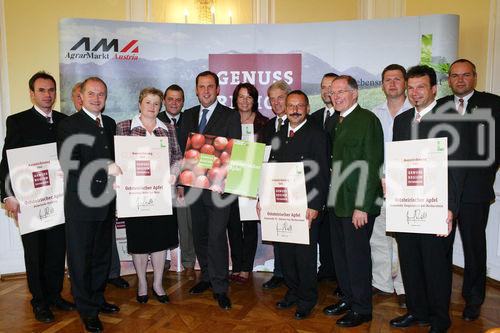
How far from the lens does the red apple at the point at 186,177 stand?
10.8 feet

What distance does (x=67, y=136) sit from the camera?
2893 millimetres

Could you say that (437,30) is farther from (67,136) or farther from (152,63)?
(67,136)

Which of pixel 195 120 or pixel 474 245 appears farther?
pixel 195 120

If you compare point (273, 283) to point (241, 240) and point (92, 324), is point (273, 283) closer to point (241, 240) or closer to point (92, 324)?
point (241, 240)

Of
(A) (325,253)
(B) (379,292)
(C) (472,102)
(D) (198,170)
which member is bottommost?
(B) (379,292)

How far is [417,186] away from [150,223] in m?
1.91

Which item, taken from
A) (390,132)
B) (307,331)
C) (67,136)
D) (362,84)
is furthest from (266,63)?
(307,331)

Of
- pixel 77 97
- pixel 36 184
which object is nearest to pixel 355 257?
pixel 36 184

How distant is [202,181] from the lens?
3.27 m

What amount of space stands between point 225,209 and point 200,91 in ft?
3.10

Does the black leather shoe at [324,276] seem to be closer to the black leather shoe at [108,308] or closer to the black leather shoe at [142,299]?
the black leather shoe at [142,299]

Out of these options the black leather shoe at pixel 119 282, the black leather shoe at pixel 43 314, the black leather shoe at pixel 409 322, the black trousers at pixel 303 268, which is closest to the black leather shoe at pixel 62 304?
the black leather shoe at pixel 43 314

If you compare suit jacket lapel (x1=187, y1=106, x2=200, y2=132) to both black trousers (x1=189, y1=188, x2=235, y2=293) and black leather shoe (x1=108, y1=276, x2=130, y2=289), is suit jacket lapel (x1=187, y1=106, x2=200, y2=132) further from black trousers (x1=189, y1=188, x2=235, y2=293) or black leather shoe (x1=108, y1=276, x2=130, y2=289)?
black leather shoe (x1=108, y1=276, x2=130, y2=289)

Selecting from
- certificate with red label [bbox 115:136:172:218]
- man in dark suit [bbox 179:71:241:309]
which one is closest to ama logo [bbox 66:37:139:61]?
man in dark suit [bbox 179:71:241:309]
